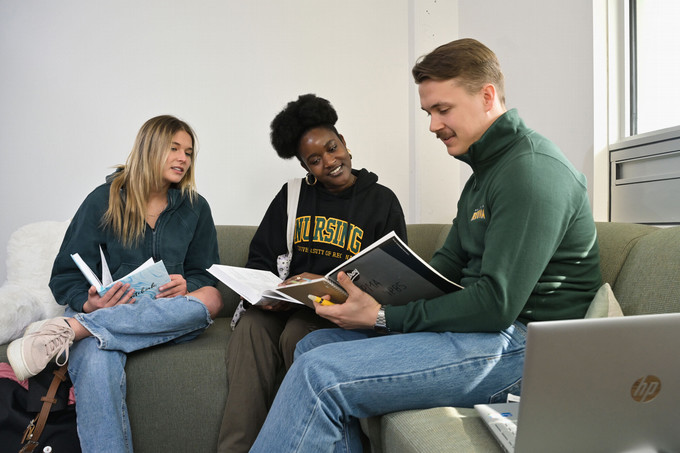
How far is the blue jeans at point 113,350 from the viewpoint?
139 centimetres

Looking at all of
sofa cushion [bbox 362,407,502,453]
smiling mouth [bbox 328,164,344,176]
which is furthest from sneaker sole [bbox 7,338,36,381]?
smiling mouth [bbox 328,164,344,176]

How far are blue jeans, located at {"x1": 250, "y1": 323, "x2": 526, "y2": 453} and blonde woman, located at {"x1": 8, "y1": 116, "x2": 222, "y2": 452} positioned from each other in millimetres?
658

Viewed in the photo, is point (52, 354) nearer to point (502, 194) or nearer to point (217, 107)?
point (502, 194)

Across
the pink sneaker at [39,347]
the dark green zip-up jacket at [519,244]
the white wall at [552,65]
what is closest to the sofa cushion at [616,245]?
the dark green zip-up jacket at [519,244]

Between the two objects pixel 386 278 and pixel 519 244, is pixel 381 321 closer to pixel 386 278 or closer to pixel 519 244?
pixel 386 278

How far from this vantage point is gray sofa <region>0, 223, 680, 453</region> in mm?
936

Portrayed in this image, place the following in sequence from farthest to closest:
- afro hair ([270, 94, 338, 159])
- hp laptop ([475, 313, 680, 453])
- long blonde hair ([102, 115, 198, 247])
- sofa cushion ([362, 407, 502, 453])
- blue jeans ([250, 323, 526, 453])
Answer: afro hair ([270, 94, 338, 159]) < long blonde hair ([102, 115, 198, 247]) < blue jeans ([250, 323, 526, 453]) < sofa cushion ([362, 407, 502, 453]) < hp laptop ([475, 313, 680, 453])

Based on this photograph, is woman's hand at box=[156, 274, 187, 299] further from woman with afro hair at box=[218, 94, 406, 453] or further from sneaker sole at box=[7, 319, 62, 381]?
sneaker sole at box=[7, 319, 62, 381]

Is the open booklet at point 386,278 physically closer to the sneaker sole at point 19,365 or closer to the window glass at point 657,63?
the sneaker sole at point 19,365

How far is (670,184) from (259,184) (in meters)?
1.87

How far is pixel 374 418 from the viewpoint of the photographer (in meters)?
1.08

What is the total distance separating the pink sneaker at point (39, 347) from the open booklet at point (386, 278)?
631 millimetres

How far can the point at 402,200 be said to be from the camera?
3.06m

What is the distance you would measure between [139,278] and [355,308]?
84 centimetres
